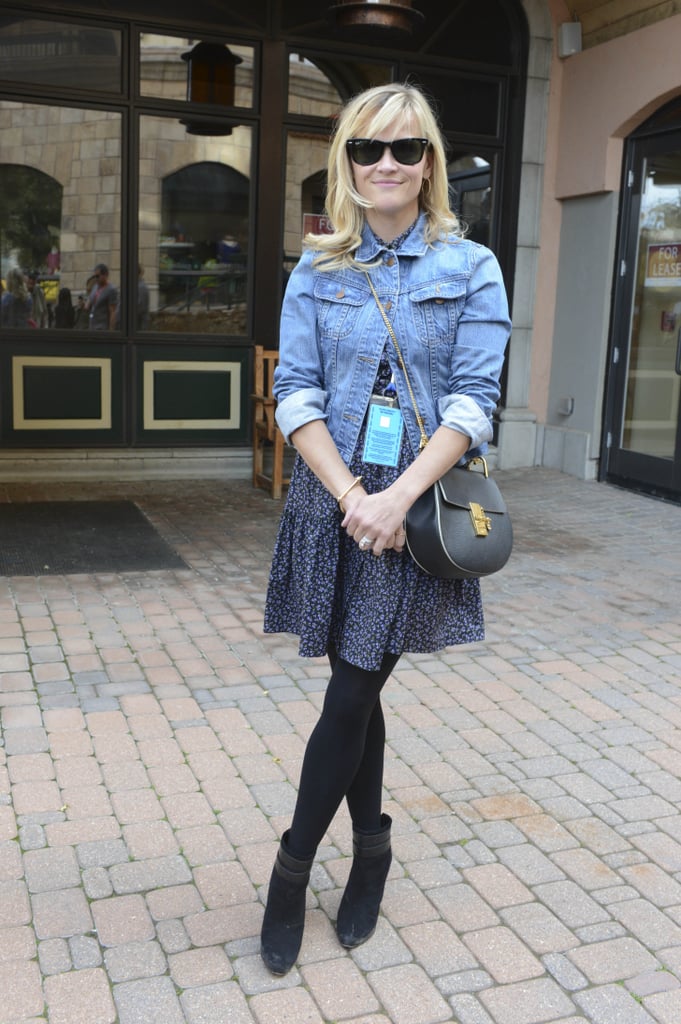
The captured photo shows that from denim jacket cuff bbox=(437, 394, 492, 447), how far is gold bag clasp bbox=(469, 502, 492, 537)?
0.47 ft

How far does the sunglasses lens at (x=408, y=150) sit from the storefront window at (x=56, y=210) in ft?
21.5

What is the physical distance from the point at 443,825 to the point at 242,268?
6.52 meters

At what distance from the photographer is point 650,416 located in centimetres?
877

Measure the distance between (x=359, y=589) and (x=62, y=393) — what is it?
6.51 meters

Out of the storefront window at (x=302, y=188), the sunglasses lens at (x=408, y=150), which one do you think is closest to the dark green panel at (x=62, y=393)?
the storefront window at (x=302, y=188)

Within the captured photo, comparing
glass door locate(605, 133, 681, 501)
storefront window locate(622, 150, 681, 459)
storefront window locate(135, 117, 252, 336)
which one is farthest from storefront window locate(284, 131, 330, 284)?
storefront window locate(622, 150, 681, 459)

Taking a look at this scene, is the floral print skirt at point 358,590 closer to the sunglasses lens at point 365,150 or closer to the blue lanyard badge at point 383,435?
the blue lanyard badge at point 383,435

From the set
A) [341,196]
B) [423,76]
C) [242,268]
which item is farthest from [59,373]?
[341,196]

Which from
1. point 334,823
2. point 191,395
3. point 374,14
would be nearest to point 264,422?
point 191,395

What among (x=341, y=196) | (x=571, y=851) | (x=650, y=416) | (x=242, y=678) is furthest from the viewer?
(x=650, y=416)

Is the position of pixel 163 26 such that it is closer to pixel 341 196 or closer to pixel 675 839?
pixel 341 196

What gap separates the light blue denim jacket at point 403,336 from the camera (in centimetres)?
239

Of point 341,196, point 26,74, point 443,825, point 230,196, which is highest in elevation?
point 26,74

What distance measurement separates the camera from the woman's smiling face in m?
2.37
